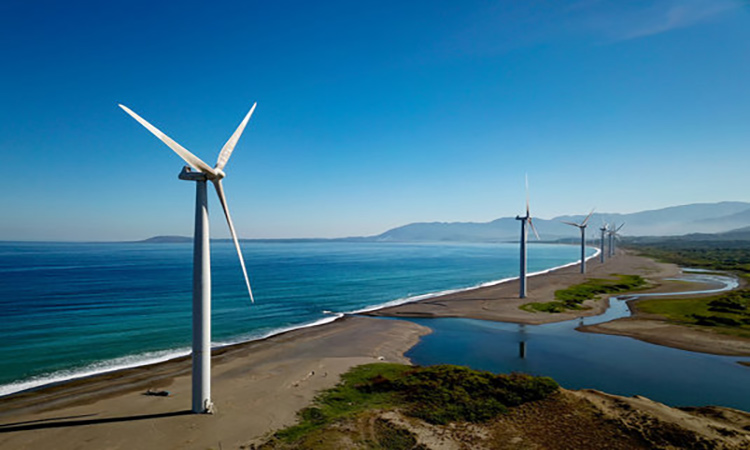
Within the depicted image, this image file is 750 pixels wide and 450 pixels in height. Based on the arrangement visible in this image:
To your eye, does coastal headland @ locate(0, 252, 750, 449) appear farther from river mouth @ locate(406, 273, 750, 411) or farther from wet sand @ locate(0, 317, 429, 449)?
river mouth @ locate(406, 273, 750, 411)

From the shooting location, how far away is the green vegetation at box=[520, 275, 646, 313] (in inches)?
2050

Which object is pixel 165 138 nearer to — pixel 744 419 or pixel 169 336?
pixel 169 336

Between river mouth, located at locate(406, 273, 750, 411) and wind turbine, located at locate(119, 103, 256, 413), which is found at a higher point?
wind turbine, located at locate(119, 103, 256, 413)

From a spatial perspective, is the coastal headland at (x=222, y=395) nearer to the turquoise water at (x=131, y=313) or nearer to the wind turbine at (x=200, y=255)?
the wind turbine at (x=200, y=255)

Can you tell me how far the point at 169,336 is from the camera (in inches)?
1500

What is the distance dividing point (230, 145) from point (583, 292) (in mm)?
64303

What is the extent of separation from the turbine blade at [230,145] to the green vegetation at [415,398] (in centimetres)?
1288

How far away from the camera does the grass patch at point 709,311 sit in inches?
1574

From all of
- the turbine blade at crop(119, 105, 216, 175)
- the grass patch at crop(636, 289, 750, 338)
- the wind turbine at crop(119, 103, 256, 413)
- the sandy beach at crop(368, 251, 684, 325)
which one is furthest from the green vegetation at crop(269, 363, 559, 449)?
the grass patch at crop(636, 289, 750, 338)

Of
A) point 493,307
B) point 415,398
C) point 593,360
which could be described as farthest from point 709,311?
point 415,398

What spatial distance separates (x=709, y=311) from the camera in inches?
1860

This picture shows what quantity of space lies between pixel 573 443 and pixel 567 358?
16379mm

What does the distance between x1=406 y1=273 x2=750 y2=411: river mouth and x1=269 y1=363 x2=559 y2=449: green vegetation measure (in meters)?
5.11

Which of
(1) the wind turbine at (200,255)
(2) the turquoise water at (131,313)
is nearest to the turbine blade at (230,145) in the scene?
(1) the wind turbine at (200,255)
